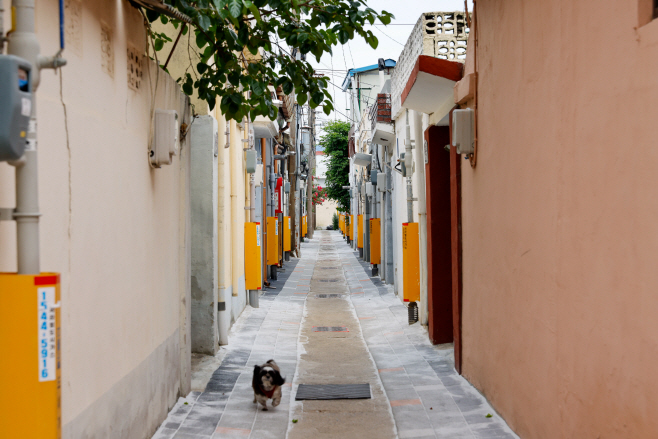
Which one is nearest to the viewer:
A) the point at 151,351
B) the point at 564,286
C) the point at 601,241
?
the point at 601,241

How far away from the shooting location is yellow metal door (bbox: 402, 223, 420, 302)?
1134 cm

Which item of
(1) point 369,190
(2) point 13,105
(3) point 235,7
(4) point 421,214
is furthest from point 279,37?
(1) point 369,190

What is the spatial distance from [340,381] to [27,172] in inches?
230

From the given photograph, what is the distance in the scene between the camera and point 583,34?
14.1 feet

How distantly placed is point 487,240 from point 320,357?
3.43 meters

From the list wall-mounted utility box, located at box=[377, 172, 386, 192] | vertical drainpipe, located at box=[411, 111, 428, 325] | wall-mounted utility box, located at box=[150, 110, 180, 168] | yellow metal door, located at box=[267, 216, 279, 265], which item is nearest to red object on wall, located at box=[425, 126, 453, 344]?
vertical drainpipe, located at box=[411, 111, 428, 325]

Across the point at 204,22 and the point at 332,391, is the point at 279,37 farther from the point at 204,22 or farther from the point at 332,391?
the point at 332,391

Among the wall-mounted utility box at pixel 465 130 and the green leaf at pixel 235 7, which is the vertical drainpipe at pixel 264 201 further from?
the green leaf at pixel 235 7

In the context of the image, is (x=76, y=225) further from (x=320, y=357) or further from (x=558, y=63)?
(x=320, y=357)

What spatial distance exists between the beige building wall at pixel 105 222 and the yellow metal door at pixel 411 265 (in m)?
5.18

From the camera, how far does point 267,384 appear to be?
6.84 meters

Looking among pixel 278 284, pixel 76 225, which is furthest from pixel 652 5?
pixel 278 284

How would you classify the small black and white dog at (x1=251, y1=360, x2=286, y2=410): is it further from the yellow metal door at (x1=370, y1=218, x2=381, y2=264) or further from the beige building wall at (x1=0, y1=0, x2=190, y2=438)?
the yellow metal door at (x1=370, y1=218, x2=381, y2=264)

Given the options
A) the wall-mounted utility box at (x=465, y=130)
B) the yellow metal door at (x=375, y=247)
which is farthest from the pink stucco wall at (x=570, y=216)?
the yellow metal door at (x=375, y=247)
